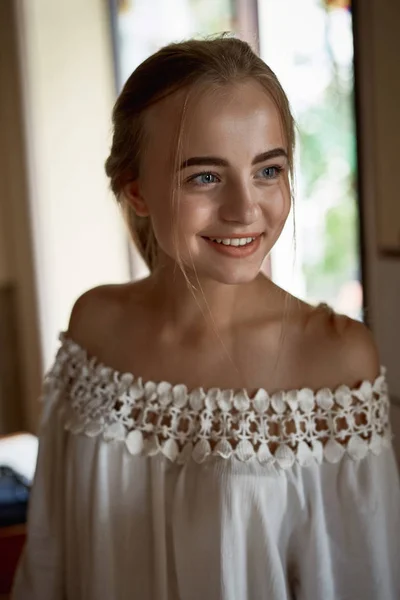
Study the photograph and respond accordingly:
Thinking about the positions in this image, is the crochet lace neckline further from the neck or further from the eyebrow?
the eyebrow

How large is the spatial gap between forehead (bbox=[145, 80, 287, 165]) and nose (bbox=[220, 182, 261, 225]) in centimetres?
4

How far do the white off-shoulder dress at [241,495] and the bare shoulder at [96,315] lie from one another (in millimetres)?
97

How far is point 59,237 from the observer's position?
104 inches

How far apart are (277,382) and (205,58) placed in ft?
1.26

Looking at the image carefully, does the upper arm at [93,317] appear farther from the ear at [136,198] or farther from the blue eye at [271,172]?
the blue eye at [271,172]

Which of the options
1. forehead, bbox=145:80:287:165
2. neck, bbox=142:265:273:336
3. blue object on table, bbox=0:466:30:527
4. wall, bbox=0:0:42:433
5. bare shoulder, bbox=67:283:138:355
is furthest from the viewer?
wall, bbox=0:0:42:433

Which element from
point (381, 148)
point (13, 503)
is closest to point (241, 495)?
point (381, 148)

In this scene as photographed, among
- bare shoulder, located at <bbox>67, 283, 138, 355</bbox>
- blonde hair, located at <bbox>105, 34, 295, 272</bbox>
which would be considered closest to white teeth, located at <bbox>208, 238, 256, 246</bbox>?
blonde hair, located at <bbox>105, 34, 295, 272</bbox>

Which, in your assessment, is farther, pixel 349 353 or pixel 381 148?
pixel 381 148

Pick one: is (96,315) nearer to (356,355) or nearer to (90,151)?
(356,355)

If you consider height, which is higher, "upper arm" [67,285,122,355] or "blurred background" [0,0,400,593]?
"blurred background" [0,0,400,593]

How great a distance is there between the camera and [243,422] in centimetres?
85

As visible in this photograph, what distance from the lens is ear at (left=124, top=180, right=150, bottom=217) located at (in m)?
0.90

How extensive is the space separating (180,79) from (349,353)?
37 cm
